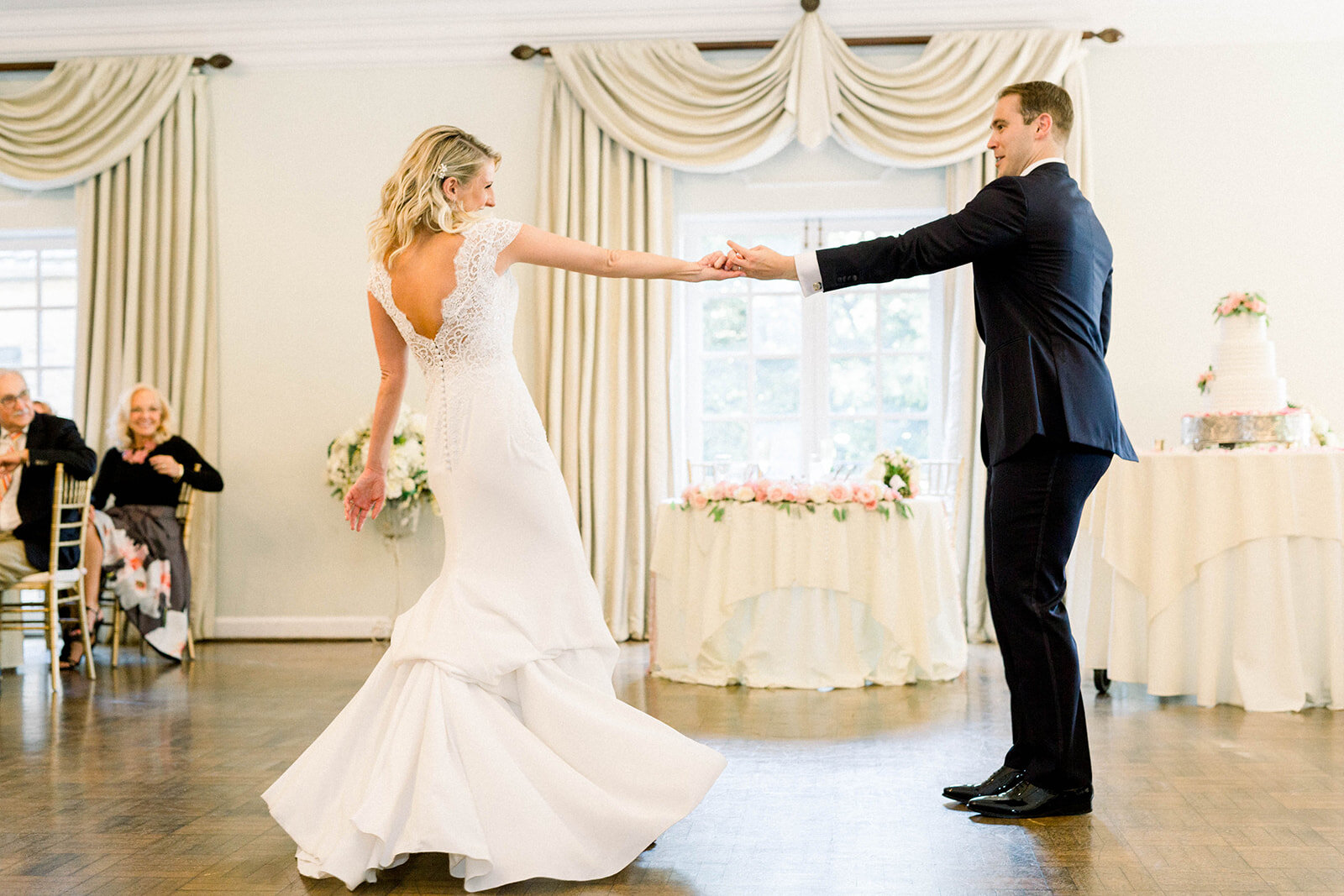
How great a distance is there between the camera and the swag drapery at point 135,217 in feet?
22.2

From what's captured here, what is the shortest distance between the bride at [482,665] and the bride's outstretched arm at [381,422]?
0.06 m

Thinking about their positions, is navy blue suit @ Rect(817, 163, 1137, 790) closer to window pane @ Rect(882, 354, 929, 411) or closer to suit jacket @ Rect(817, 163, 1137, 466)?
suit jacket @ Rect(817, 163, 1137, 466)

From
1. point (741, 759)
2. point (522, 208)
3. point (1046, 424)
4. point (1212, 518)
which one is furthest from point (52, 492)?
point (1212, 518)

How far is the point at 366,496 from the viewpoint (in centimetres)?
303

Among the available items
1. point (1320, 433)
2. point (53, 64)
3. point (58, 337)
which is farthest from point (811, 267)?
point (58, 337)

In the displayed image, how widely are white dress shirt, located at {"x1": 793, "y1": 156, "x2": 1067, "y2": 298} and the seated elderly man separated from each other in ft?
12.8

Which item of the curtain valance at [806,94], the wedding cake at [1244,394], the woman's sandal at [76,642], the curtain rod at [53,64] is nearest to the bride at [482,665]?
the wedding cake at [1244,394]

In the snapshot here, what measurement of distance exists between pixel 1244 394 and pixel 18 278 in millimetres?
7037

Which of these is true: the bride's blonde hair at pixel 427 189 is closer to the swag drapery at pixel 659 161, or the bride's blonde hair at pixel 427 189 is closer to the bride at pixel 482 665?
the bride at pixel 482 665

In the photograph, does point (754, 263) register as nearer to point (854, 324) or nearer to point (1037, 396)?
point (1037, 396)

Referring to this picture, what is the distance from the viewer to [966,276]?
648cm

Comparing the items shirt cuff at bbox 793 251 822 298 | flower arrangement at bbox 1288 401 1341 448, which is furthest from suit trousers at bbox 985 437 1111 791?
flower arrangement at bbox 1288 401 1341 448

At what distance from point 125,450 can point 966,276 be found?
4.71m

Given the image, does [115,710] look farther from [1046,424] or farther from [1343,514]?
[1343,514]
